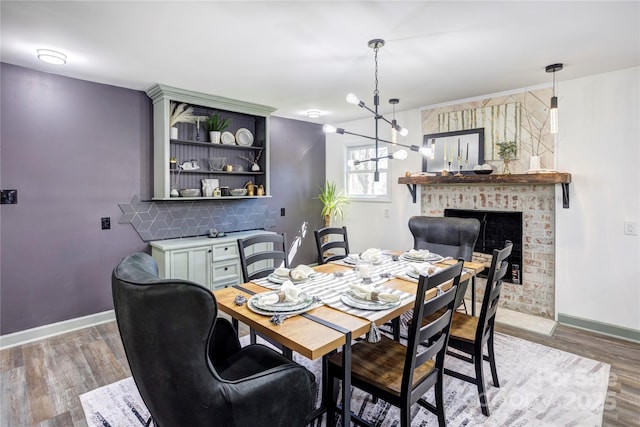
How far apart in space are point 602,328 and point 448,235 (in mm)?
1746

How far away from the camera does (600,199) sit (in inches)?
129

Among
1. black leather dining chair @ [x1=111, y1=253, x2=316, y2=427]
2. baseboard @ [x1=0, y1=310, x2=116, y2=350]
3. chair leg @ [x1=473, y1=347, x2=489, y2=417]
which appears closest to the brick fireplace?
chair leg @ [x1=473, y1=347, x2=489, y2=417]

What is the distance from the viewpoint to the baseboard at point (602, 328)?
314 centimetres

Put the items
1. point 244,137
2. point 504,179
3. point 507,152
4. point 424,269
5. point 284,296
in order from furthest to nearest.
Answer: point 244,137 < point 507,152 < point 504,179 < point 424,269 < point 284,296

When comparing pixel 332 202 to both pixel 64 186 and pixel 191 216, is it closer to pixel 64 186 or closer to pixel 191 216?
pixel 191 216

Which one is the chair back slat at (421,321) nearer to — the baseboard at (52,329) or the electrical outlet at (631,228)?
the electrical outlet at (631,228)

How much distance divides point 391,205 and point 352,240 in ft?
3.18

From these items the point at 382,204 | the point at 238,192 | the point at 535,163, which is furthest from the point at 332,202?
the point at 535,163

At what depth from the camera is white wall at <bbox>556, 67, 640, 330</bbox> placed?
3.13m

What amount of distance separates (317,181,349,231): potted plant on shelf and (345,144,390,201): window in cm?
17

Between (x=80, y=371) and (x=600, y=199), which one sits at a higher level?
(x=600, y=199)

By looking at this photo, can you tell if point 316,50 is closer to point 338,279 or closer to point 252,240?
point 252,240

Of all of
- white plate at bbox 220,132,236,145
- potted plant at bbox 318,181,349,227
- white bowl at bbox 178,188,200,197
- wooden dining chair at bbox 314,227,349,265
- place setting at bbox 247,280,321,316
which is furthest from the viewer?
potted plant at bbox 318,181,349,227

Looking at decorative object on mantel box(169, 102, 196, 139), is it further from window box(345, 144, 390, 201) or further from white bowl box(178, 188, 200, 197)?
window box(345, 144, 390, 201)
